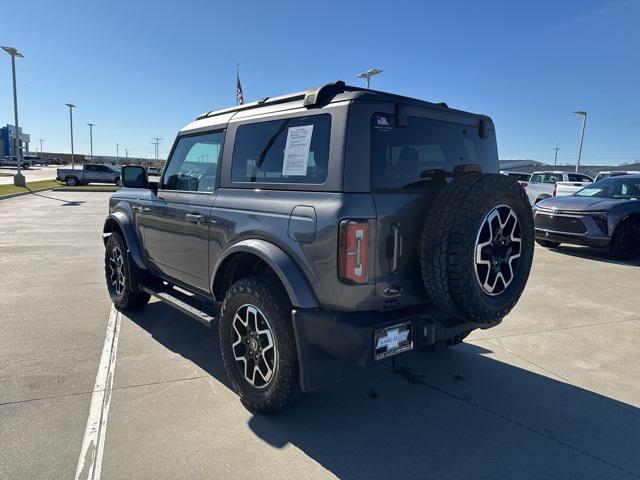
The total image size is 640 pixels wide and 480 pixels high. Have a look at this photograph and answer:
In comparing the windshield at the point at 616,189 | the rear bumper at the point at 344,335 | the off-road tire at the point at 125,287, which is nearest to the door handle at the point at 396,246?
the rear bumper at the point at 344,335

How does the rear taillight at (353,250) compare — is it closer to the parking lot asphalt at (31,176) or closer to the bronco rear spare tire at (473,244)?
the bronco rear spare tire at (473,244)

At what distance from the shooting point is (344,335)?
7.82 ft

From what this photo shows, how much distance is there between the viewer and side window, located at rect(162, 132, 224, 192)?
3615 millimetres

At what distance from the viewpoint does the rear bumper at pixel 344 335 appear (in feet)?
7.85

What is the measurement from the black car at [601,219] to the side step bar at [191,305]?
7760 mm

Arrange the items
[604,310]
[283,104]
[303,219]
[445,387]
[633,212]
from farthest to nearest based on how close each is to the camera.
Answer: [633,212], [604,310], [445,387], [283,104], [303,219]

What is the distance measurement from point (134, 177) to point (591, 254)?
9.21 m

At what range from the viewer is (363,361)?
2.41 meters

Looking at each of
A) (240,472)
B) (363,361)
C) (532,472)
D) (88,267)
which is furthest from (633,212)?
(88,267)

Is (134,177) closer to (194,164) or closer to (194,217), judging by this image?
(194,164)

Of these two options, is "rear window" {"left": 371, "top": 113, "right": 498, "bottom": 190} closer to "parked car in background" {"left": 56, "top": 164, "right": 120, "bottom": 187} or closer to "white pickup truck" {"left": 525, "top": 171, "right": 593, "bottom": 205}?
"white pickup truck" {"left": 525, "top": 171, "right": 593, "bottom": 205}

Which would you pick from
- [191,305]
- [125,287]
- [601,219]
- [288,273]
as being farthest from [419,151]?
[601,219]

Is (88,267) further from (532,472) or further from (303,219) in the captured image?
(532,472)

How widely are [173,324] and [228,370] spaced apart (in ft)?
5.69
